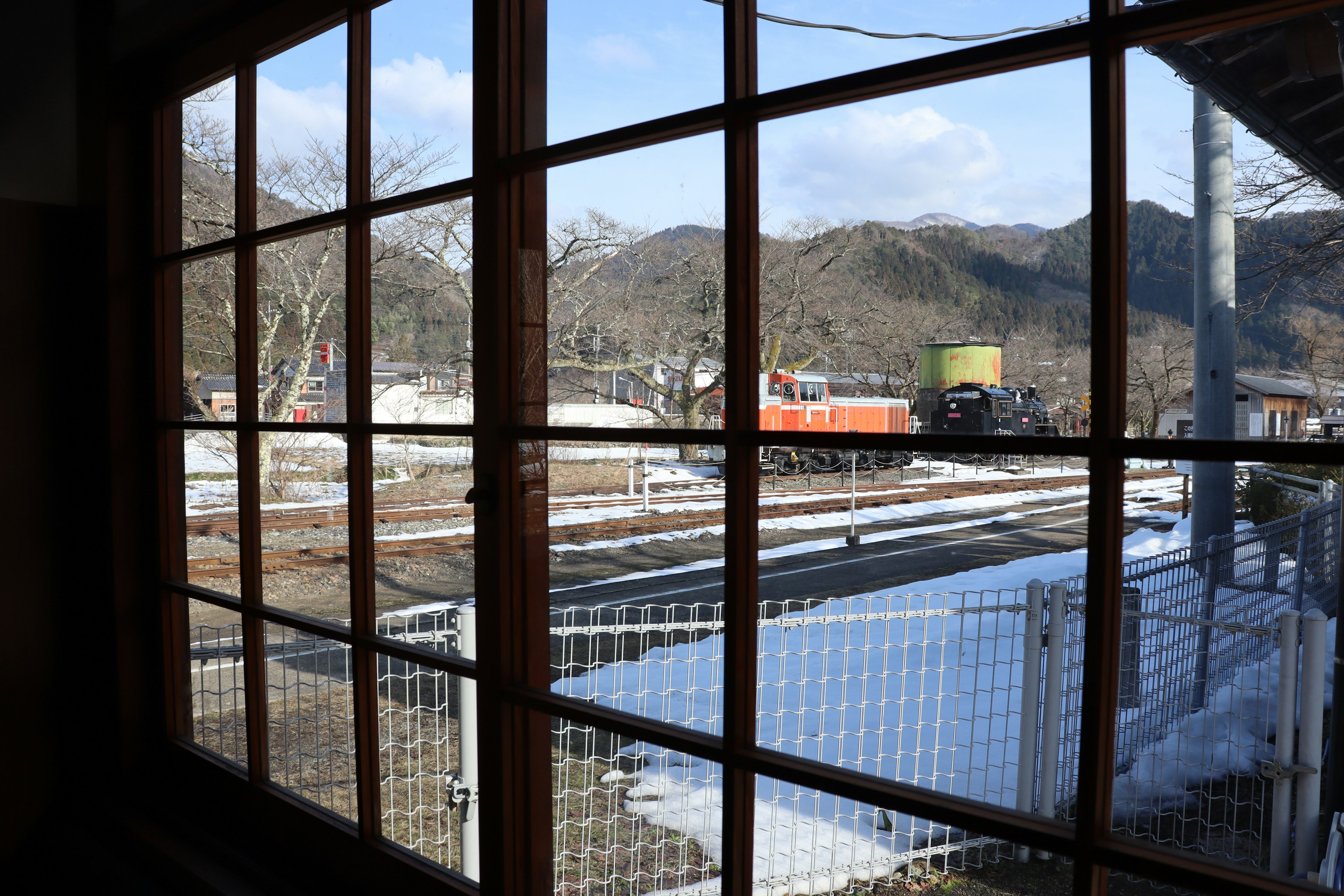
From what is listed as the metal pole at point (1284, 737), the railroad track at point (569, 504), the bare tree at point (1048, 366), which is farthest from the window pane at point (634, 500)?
the metal pole at point (1284, 737)

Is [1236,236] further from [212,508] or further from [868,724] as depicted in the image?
[868,724]

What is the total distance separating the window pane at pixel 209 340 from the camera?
1.94 m

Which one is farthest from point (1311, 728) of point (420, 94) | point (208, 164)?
point (208, 164)

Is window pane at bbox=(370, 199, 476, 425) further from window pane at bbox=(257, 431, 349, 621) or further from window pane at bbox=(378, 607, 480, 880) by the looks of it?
window pane at bbox=(378, 607, 480, 880)

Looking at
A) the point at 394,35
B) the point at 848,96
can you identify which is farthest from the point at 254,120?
the point at 848,96

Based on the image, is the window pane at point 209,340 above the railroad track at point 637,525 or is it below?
above

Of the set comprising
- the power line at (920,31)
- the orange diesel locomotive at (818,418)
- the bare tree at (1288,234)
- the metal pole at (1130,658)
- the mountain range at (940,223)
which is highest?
the power line at (920,31)

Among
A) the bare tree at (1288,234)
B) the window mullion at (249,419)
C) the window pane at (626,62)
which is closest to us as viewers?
the bare tree at (1288,234)

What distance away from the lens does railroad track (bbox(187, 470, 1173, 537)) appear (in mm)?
875

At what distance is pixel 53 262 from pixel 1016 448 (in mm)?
2345

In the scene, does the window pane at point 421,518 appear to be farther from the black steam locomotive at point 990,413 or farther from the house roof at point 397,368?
the black steam locomotive at point 990,413

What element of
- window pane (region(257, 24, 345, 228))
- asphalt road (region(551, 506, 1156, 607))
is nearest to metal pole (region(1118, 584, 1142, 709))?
asphalt road (region(551, 506, 1156, 607))

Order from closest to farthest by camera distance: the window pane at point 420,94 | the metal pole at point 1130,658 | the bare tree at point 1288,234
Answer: the bare tree at point 1288,234 < the metal pole at point 1130,658 < the window pane at point 420,94

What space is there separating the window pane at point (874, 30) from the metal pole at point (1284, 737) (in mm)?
819
